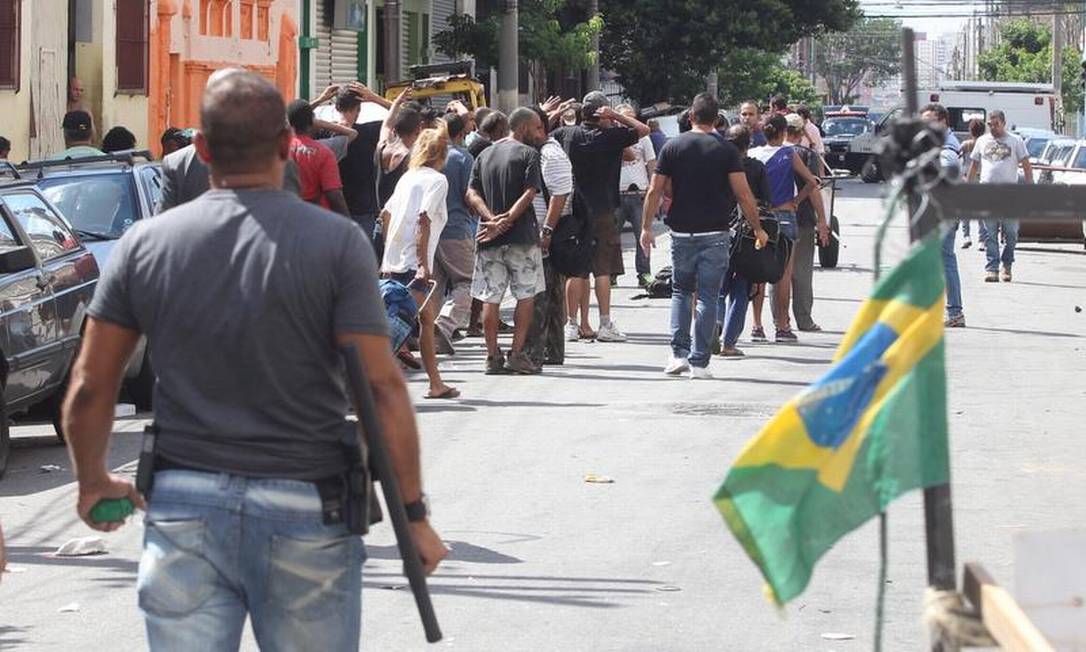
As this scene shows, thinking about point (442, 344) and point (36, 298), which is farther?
point (442, 344)

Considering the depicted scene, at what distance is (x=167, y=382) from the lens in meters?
4.37

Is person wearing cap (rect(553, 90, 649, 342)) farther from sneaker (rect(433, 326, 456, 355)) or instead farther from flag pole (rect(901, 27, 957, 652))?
flag pole (rect(901, 27, 957, 652))

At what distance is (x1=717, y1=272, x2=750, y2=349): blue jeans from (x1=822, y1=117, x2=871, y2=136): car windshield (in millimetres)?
48238

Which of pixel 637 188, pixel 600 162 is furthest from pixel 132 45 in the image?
pixel 600 162

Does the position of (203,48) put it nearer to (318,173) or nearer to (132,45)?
(132,45)

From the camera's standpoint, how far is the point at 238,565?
426 cm

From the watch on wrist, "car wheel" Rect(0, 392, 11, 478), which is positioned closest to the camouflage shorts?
"car wheel" Rect(0, 392, 11, 478)

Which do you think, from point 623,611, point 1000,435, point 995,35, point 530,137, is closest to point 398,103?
point 530,137

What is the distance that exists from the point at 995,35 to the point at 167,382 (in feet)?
471

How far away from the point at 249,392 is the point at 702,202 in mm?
9541

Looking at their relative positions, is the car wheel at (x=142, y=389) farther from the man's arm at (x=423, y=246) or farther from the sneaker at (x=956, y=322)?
the sneaker at (x=956, y=322)

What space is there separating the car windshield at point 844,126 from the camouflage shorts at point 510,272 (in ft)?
163

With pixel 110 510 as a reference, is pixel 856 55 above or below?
above

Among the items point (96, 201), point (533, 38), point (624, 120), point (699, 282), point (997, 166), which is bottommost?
point (699, 282)
